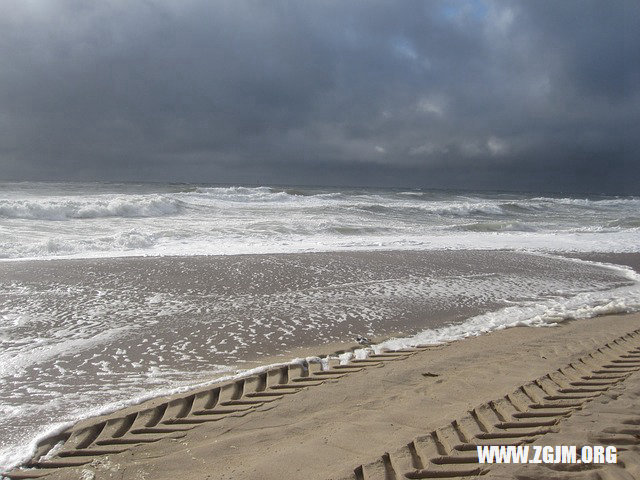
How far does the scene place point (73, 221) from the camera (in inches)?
744

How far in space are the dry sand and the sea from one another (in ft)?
1.87

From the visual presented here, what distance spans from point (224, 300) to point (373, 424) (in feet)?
14.6

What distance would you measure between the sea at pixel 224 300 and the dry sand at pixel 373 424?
570 millimetres

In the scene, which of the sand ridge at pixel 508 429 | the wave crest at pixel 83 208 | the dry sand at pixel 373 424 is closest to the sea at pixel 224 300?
the dry sand at pixel 373 424

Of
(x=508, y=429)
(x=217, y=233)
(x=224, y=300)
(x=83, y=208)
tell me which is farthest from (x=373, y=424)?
(x=83, y=208)

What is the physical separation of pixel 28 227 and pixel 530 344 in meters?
16.8

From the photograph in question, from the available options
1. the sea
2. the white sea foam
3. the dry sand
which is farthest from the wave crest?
the dry sand

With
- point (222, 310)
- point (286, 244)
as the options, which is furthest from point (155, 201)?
point (222, 310)

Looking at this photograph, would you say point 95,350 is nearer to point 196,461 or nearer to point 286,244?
point 196,461

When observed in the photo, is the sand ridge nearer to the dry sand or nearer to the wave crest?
the dry sand

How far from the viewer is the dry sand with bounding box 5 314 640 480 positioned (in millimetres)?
2832

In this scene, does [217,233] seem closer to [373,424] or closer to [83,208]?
[83,208]

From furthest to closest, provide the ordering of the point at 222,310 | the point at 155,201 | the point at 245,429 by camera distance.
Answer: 1. the point at 155,201
2. the point at 222,310
3. the point at 245,429

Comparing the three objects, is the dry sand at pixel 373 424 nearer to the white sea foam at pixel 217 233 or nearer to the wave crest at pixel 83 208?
the white sea foam at pixel 217 233
